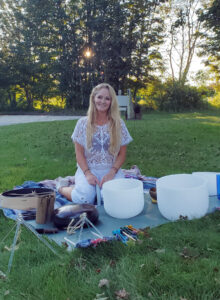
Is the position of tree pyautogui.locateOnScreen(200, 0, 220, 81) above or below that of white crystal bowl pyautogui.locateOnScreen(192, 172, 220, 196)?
above

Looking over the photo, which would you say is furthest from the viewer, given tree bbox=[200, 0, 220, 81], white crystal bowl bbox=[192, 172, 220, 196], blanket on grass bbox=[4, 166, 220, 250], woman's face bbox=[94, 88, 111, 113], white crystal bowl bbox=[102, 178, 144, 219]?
tree bbox=[200, 0, 220, 81]

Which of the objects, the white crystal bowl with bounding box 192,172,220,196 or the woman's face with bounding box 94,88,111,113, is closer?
the white crystal bowl with bounding box 192,172,220,196

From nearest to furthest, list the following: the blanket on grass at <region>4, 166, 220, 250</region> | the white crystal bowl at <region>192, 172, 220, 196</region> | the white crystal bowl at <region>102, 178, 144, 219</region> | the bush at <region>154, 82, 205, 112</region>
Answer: the blanket on grass at <region>4, 166, 220, 250</region>
the white crystal bowl at <region>102, 178, 144, 219</region>
the white crystal bowl at <region>192, 172, 220, 196</region>
the bush at <region>154, 82, 205, 112</region>

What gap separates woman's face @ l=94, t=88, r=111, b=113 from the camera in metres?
2.91

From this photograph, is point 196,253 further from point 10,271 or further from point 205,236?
point 10,271

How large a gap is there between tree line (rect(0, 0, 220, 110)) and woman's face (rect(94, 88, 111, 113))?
43.6 ft

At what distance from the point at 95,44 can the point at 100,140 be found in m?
14.4

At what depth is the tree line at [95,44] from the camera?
1579 centimetres

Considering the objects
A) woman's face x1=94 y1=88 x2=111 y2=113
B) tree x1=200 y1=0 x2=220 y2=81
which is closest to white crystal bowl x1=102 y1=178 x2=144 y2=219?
woman's face x1=94 y1=88 x2=111 y2=113

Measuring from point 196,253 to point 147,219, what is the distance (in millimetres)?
671

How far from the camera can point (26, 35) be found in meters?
17.5

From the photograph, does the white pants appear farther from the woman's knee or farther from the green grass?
the green grass

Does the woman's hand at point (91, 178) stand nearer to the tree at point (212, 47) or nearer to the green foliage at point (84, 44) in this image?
the tree at point (212, 47)

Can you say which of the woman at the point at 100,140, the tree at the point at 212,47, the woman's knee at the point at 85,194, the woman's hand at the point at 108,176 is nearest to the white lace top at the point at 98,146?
the woman at the point at 100,140
